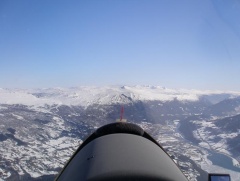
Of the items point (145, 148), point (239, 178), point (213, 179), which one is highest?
point (145, 148)

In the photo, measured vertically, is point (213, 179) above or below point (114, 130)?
below

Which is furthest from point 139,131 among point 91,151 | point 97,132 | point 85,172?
point 85,172

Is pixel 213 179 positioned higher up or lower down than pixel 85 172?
lower down

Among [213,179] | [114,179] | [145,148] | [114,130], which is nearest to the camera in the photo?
[114,179]

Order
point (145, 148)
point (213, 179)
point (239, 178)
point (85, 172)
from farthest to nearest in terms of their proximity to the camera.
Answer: point (239, 178)
point (213, 179)
point (145, 148)
point (85, 172)

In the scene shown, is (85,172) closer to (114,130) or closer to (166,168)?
(166,168)

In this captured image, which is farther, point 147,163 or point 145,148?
point 145,148

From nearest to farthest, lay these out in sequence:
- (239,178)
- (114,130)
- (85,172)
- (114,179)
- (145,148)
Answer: (114,179), (85,172), (145,148), (114,130), (239,178)

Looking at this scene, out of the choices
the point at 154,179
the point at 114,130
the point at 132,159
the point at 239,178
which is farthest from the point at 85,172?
the point at 239,178

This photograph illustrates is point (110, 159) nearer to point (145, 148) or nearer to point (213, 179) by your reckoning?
point (145, 148)
